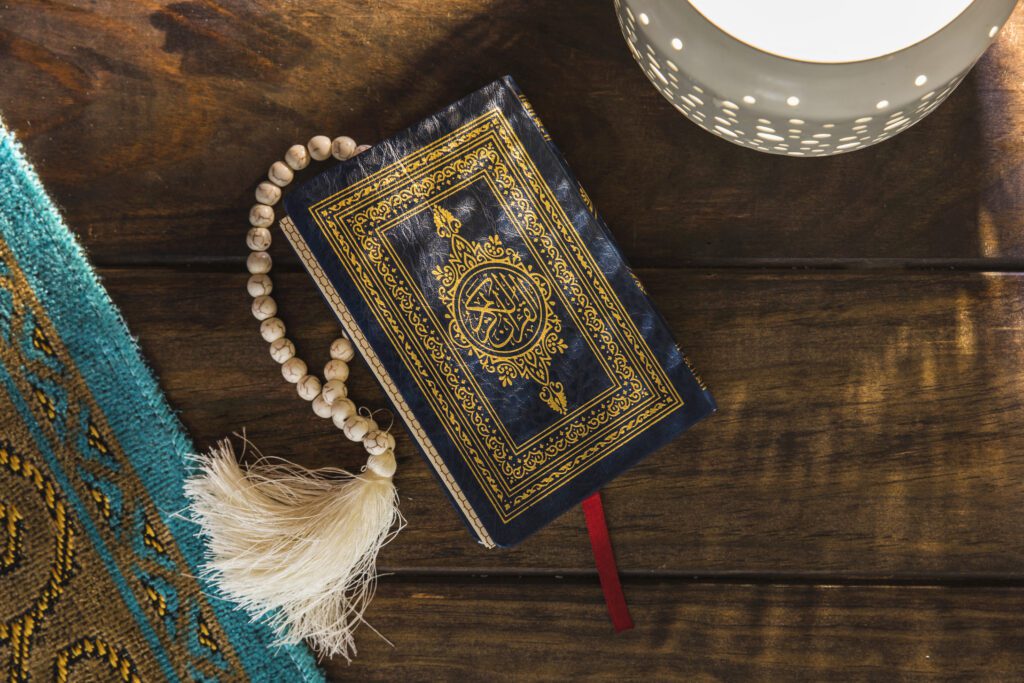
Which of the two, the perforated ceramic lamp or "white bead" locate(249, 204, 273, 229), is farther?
"white bead" locate(249, 204, 273, 229)

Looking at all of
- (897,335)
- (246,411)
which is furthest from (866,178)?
(246,411)

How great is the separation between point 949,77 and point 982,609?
45 centimetres

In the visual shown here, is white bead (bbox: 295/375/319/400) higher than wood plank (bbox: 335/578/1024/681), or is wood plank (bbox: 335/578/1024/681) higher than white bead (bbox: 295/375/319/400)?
white bead (bbox: 295/375/319/400)

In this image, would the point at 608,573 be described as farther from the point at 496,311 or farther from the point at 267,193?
the point at 267,193

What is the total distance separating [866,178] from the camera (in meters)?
0.60

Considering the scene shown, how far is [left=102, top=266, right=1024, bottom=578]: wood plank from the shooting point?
1.97 feet

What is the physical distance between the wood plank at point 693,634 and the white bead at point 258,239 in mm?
245

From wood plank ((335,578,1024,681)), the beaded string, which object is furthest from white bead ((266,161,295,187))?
wood plank ((335,578,1024,681))

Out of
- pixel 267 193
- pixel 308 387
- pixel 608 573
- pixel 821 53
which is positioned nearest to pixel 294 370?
pixel 308 387

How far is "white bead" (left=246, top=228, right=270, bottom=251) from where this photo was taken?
59 centimetres

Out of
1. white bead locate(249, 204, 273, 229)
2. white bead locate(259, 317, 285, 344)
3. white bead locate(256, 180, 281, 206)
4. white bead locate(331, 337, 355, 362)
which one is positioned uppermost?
white bead locate(256, 180, 281, 206)

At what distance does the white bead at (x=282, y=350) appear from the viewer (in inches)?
23.0

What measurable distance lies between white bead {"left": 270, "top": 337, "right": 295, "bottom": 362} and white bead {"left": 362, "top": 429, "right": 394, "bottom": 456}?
74 millimetres

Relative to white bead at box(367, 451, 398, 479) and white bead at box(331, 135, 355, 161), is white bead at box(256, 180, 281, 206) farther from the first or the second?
white bead at box(367, 451, 398, 479)
